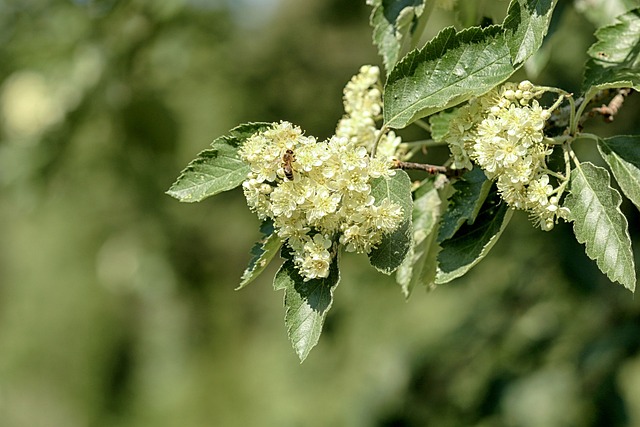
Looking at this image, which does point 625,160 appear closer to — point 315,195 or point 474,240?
point 474,240

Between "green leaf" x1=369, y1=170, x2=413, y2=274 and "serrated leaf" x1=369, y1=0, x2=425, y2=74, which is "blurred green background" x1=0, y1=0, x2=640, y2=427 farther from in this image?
"green leaf" x1=369, y1=170, x2=413, y2=274

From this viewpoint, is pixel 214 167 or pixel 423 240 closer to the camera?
pixel 214 167

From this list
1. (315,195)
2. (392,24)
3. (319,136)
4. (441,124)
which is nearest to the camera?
(315,195)

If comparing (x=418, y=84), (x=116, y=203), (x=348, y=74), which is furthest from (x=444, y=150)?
(x=418, y=84)

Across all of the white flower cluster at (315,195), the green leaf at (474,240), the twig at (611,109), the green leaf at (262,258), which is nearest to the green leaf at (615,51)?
the twig at (611,109)

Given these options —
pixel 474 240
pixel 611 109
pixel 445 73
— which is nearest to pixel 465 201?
pixel 474 240

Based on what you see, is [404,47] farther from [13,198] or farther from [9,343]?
[9,343]
